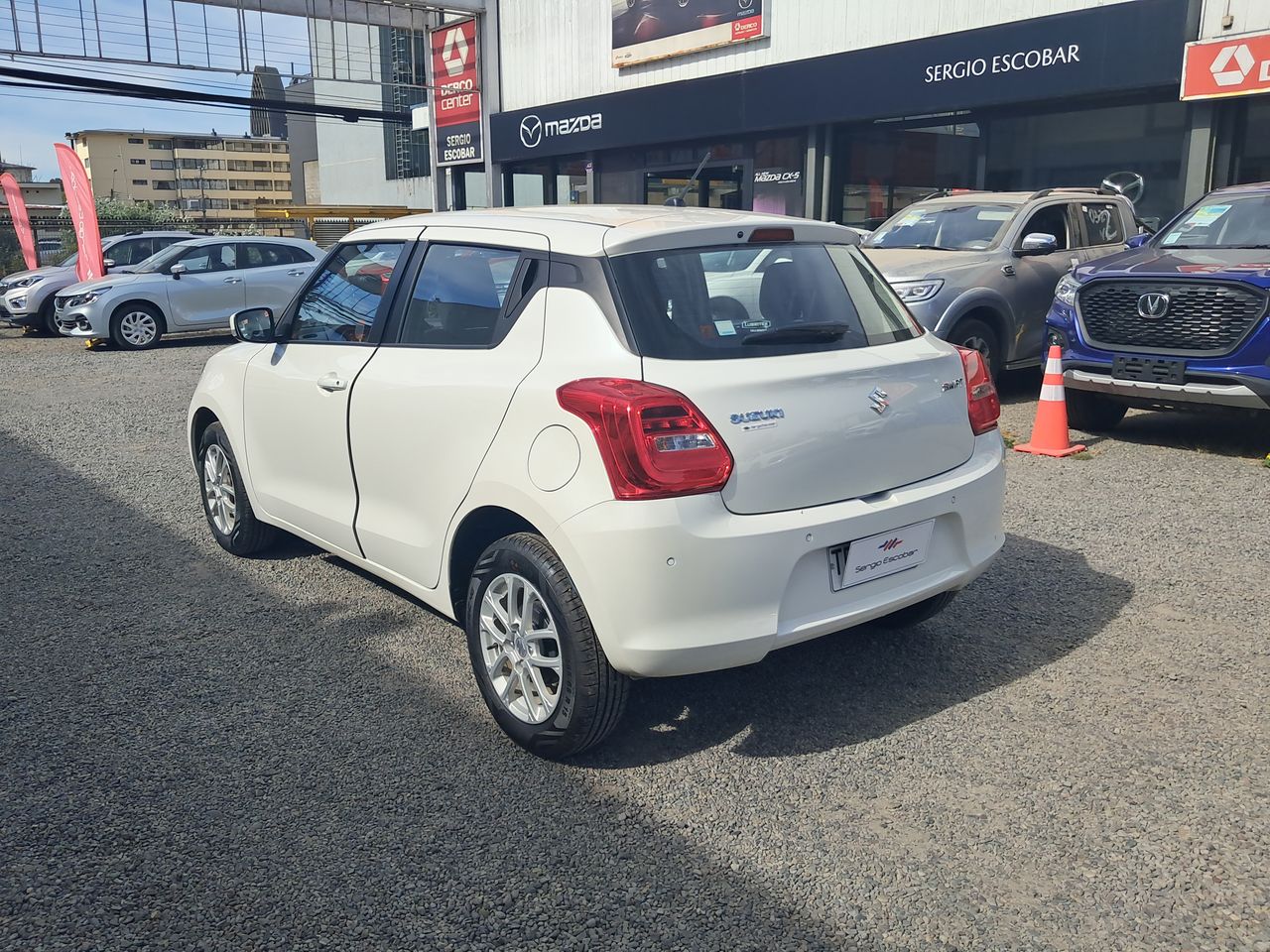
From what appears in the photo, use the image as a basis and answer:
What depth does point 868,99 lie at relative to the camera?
643 inches

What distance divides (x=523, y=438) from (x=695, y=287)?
2.40ft

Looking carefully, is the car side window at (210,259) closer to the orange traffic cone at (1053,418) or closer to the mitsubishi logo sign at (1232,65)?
the orange traffic cone at (1053,418)

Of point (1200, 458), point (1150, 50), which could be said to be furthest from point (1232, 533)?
point (1150, 50)

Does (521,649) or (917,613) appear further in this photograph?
(917,613)

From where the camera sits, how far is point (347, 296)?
466 centimetres

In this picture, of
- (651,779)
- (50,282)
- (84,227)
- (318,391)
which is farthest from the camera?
(50,282)

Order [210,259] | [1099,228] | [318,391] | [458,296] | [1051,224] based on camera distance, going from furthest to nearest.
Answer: [210,259] → [1099,228] → [1051,224] → [318,391] → [458,296]

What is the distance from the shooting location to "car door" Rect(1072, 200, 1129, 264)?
1048cm

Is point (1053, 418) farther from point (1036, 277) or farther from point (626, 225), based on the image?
point (626, 225)

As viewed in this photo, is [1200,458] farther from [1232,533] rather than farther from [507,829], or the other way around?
[507,829]

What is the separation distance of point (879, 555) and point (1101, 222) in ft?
27.9

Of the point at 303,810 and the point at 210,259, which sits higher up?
the point at 210,259

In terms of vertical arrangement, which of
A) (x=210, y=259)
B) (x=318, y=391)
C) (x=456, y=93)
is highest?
(x=456, y=93)

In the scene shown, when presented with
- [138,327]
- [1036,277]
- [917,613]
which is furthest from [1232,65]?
[138,327]
